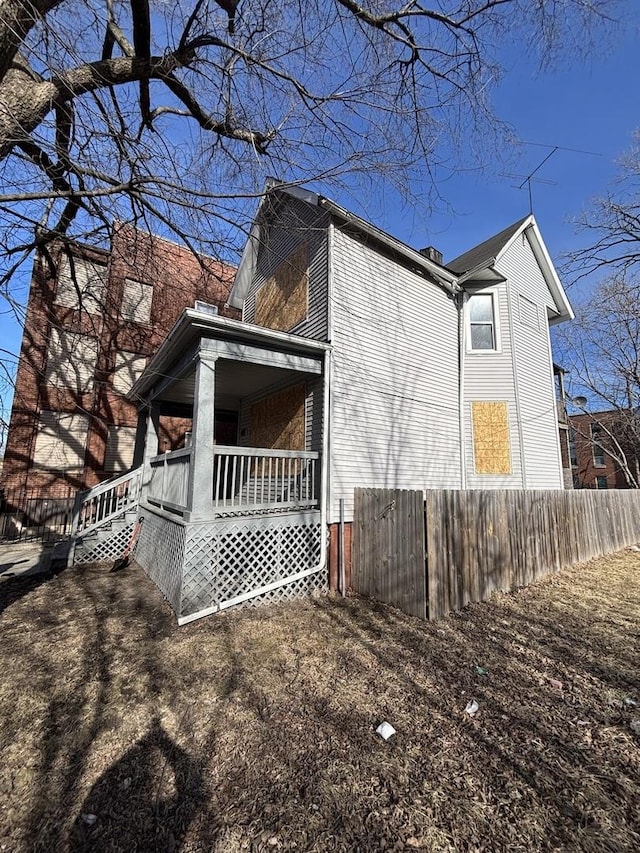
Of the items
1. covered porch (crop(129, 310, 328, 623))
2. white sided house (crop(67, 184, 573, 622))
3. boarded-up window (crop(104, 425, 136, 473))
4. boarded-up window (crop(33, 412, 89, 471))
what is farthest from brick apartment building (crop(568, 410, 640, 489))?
boarded-up window (crop(33, 412, 89, 471))

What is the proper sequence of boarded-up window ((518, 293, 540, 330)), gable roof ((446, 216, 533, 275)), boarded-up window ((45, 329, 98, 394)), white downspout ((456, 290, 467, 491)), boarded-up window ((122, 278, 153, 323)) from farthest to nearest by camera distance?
boarded-up window ((122, 278, 153, 323)) → boarded-up window ((45, 329, 98, 394)) → boarded-up window ((518, 293, 540, 330)) → gable roof ((446, 216, 533, 275)) → white downspout ((456, 290, 467, 491))

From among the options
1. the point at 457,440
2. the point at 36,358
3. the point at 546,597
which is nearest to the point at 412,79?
the point at 457,440

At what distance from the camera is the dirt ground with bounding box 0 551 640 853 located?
7.13 feet

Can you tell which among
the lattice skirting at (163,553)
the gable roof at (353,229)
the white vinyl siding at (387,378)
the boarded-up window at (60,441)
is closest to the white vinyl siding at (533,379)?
the white vinyl siding at (387,378)

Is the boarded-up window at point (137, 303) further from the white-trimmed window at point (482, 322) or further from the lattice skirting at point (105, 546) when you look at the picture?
the white-trimmed window at point (482, 322)

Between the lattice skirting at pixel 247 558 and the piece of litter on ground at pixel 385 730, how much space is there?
2.96 m

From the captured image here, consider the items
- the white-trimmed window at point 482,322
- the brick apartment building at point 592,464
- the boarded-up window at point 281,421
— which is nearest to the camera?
the boarded-up window at point 281,421

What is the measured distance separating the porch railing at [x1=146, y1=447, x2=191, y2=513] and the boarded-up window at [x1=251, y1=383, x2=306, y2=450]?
2129 millimetres

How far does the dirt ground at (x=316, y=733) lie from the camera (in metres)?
2.17

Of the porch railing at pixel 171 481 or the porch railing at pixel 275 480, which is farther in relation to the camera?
the porch railing at pixel 171 481

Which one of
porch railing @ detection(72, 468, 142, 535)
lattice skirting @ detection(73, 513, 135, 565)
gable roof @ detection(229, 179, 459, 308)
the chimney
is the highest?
the chimney

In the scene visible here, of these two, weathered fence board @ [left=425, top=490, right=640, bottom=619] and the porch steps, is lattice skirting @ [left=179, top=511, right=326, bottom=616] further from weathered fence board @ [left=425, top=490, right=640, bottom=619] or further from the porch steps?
the porch steps

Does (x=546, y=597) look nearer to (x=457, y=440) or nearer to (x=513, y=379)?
(x=457, y=440)

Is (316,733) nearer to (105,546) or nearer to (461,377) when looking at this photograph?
(105,546)
